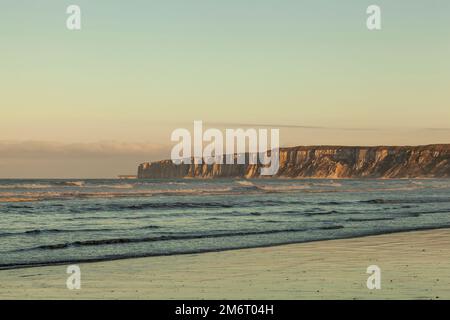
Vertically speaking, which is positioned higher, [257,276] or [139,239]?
[139,239]

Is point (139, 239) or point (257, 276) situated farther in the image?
point (139, 239)

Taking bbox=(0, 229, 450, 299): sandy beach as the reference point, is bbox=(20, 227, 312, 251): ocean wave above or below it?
above

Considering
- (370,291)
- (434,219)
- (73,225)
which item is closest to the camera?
(370,291)

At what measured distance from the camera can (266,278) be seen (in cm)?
1358

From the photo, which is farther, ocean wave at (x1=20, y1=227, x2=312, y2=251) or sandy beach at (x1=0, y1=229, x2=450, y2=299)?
ocean wave at (x1=20, y1=227, x2=312, y2=251)

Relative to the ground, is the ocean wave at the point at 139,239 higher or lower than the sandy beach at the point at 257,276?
higher

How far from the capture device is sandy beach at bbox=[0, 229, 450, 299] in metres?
11.9

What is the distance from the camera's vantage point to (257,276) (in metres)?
13.8

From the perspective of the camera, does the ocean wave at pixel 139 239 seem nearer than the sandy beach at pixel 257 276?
No

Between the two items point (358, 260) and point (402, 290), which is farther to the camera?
point (358, 260)

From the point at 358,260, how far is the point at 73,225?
15.0 metres

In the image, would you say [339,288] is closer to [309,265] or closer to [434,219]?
[309,265]

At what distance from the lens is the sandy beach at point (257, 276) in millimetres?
11859
